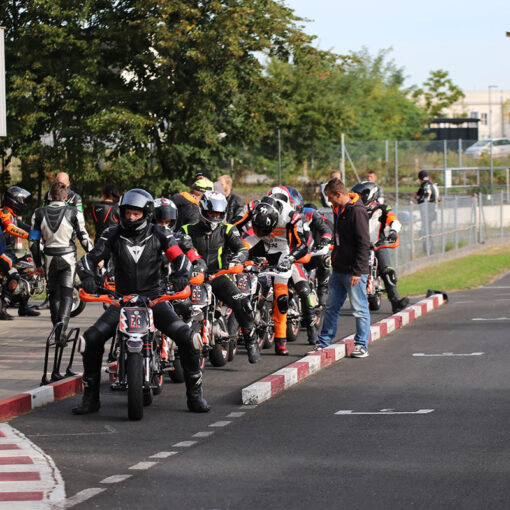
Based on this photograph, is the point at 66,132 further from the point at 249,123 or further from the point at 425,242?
the point at 425,242

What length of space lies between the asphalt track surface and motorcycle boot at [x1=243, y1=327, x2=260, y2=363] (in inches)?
8.3

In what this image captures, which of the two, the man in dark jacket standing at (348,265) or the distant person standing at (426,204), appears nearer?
the man in dark jacket standing at (348,265)

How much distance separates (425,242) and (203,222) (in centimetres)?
1686

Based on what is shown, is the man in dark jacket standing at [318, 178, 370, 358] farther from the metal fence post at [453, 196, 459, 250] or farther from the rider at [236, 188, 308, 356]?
the metal fence post at [453, 196, 459, 250]

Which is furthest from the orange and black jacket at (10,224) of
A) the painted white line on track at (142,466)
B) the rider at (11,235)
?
the painted white line on track at (142,466)

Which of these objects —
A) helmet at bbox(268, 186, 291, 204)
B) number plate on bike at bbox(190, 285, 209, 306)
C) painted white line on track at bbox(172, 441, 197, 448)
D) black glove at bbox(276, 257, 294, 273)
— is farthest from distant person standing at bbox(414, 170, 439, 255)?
painted white line on track at bbox(172, 441, 197, 448)

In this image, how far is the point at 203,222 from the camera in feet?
39.7

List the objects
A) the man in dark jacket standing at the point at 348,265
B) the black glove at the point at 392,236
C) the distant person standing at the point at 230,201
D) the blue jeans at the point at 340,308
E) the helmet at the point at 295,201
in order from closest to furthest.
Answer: the man in dark jacket standing at the point at 348,265 < the blue jeans at the point at 340,308 < the helmet at the point at 295,201 < the distant person standing at the point at 230,201 < the black glove at the point at 392,236

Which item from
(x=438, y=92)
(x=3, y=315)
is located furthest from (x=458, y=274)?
(x=438, y=92)

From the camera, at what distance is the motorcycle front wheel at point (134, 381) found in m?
9.18

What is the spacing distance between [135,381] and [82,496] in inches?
95.8

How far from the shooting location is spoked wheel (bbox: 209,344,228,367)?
40.1 ft

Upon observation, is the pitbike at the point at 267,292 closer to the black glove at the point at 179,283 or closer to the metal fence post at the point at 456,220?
the black glove at the point at 179,283

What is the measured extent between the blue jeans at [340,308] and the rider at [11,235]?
506cm
